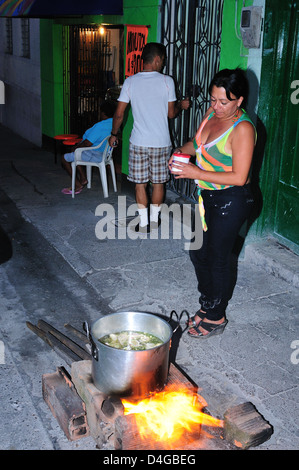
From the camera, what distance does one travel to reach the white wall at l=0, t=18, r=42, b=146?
1273cm

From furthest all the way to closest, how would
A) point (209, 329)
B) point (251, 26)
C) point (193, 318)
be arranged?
point (251, 26) < point (193, 318) < point (209, 329)

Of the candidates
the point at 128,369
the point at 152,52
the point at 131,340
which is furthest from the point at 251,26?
the point at 128,369

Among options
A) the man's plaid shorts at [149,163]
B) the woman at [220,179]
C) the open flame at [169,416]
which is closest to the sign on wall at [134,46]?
the man's plaid shorts at [149,163]

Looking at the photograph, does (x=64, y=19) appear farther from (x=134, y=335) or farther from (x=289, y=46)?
(x=134, y=335)

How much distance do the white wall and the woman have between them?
9358 millimetres

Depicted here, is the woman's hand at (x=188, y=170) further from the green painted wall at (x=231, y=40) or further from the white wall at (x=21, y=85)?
the white wall at (x=21, y=85)

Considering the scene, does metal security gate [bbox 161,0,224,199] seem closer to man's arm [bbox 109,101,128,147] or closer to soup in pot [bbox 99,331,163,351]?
man's arm [bbox 109,101,128,147]

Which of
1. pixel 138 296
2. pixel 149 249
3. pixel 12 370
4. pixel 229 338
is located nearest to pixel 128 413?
pixel 12 370

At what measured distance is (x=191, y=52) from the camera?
23.5 ft

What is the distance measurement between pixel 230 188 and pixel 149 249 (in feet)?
8.29

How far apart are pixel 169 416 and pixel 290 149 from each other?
3.61m

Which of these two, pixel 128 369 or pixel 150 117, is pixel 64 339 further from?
pixel 150 117

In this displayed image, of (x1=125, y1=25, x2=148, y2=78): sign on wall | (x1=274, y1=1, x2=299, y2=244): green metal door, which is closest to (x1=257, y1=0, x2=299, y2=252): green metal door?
(x1=274, y1=1, x2=299, y2=244): green metal door

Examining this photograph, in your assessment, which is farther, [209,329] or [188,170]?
[209,329]
